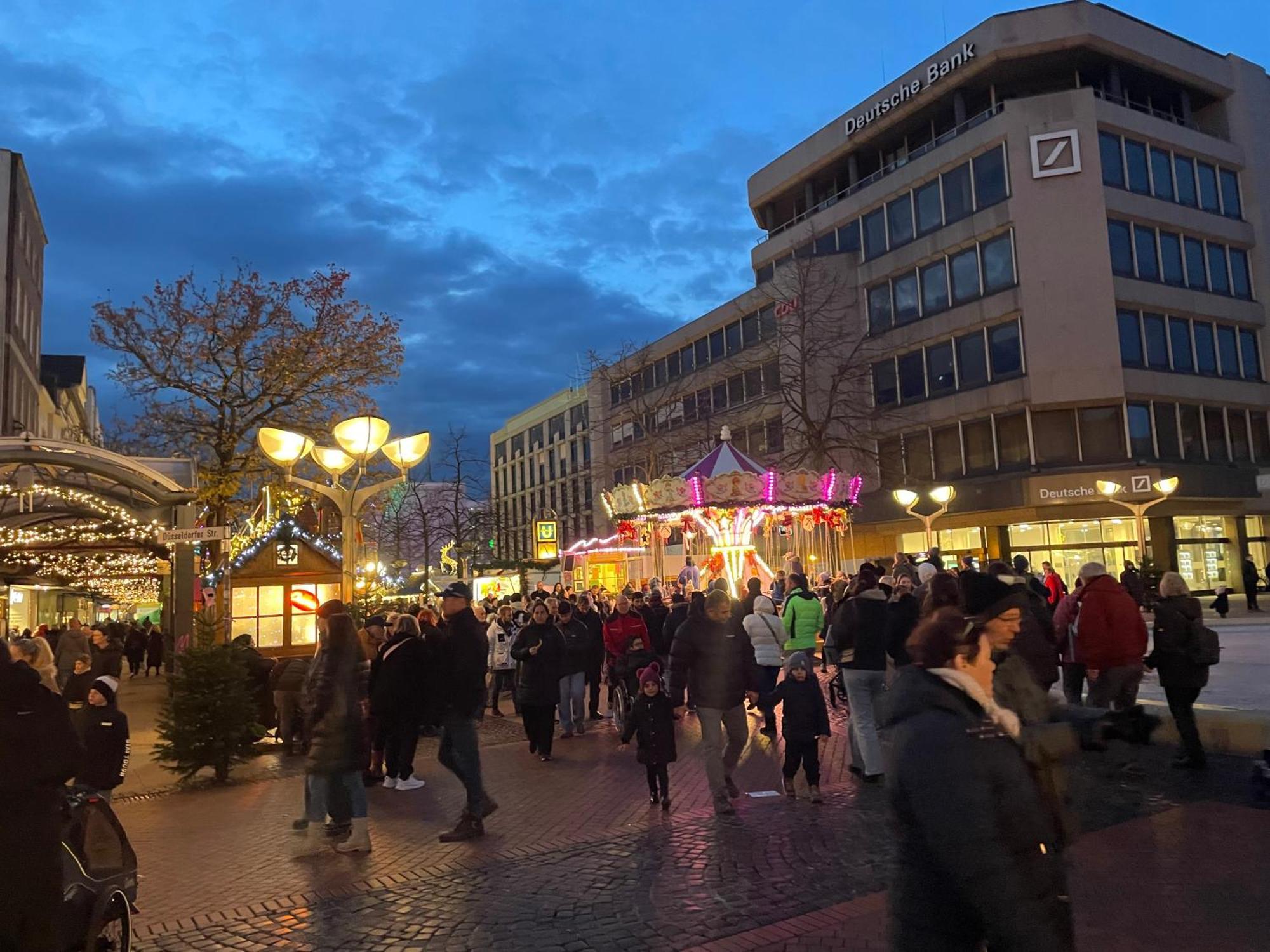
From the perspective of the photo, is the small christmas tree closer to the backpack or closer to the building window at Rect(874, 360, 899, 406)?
the backpack

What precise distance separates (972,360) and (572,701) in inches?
1128

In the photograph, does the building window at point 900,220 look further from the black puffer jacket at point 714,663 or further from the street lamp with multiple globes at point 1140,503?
the black puffer jacket at point 714,663

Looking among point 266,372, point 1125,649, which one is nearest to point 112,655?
point 1125,649

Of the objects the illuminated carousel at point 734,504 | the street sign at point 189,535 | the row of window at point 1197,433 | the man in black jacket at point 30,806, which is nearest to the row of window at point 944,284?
the row of window at point 1197,433

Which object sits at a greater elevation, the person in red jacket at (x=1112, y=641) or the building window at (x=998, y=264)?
the building window at (x=998, y=264)

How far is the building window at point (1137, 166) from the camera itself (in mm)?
35125

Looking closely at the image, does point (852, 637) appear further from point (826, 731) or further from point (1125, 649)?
point (1125, 649)

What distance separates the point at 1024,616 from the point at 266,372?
20609mm

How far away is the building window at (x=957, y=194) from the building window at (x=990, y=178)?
0.34 meters

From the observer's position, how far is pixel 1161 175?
36031 millimetres

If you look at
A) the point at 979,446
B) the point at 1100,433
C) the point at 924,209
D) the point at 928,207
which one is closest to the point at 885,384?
the point at 979,446

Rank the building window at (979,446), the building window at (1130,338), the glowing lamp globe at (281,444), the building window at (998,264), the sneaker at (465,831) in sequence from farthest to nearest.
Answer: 1. the building window at (979,446)
2. the building window at (998,264)
3. the building window at (1130,338)
4. the glowing lamp globe at (281,444)
5. the sneaker at (465,831)

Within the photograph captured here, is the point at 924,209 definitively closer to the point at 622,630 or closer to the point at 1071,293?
the point at 1071,293

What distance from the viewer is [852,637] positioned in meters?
8.22
